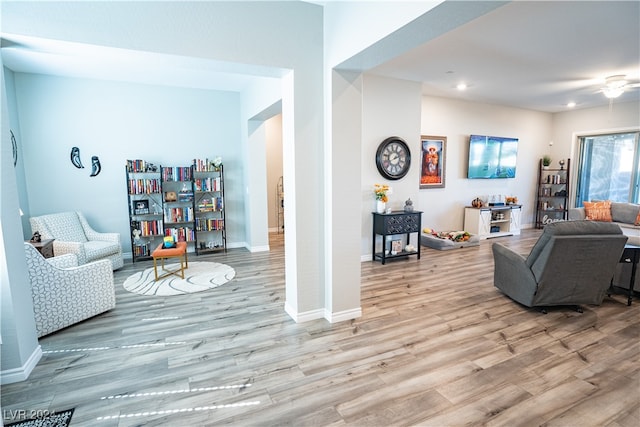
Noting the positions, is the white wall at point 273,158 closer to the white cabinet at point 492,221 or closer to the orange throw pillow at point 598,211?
the white cabinet at point 492,221

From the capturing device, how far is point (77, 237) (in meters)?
4.75

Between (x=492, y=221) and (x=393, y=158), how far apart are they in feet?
11.4

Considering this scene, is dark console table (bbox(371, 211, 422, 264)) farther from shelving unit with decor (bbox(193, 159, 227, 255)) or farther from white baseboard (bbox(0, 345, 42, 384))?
white baseboard (bbox(0, 345, 42, 384))

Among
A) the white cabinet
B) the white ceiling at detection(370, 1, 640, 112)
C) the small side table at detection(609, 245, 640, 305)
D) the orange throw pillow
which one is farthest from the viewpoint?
the white cabinet

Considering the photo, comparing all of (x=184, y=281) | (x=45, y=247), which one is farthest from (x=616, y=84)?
(x=45, y=247)

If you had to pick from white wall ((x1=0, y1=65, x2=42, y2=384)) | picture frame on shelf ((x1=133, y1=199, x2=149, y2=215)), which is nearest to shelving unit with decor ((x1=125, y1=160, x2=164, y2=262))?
picture frame on shelf ((x1=133, y1=199, x2=149, y2=215))

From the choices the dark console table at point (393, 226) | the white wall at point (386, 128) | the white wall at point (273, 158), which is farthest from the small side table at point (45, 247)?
the white wall at point (273, 158)

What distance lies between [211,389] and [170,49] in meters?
2.51

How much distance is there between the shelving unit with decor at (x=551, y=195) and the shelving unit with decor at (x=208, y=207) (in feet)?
26.1

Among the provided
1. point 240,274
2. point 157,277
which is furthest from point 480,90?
point 157,277

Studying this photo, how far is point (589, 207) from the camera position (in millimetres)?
6469

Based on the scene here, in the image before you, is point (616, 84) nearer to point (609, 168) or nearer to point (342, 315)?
point (609, 168)

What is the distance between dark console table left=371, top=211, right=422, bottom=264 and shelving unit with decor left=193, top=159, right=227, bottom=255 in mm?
2877

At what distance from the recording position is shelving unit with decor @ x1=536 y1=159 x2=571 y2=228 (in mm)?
8117
